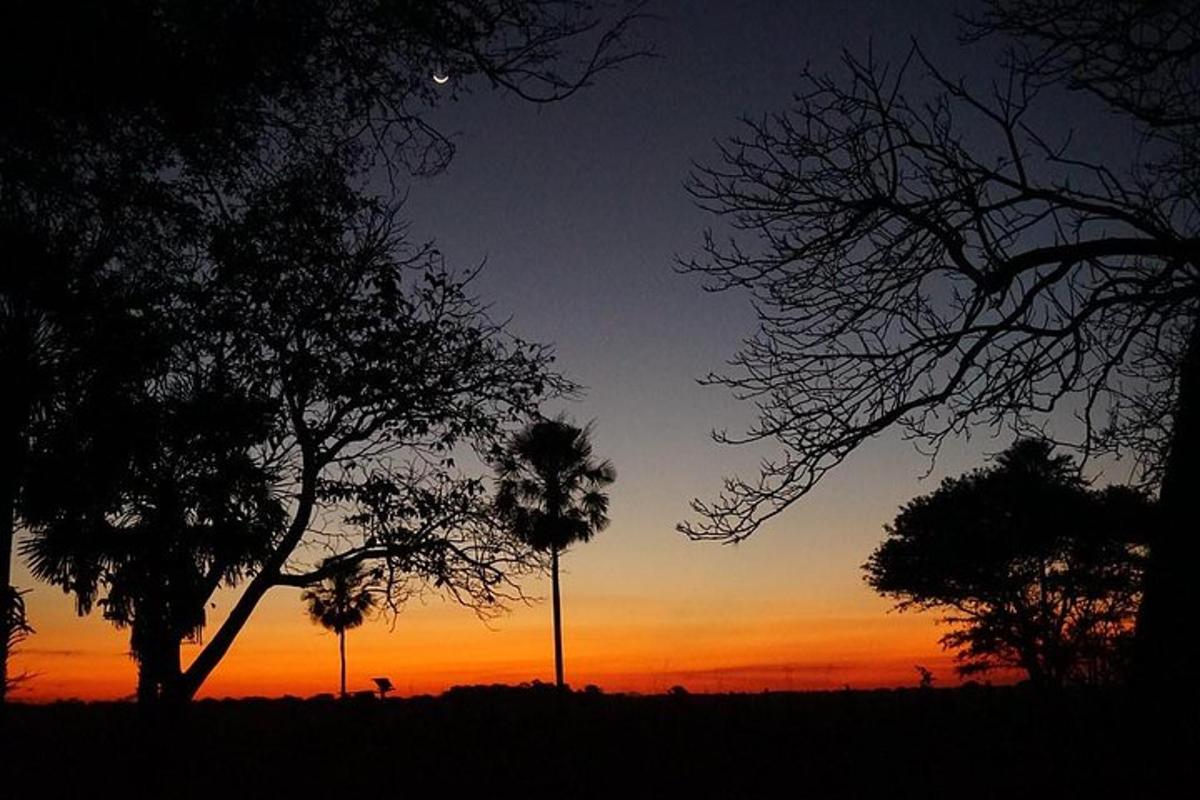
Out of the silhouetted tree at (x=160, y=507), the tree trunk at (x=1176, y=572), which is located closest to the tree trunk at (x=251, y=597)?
the silhouetted tree at (x=160, y=507)

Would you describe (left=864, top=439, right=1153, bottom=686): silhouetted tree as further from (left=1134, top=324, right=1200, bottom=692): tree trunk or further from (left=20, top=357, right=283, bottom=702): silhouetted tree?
(left=20, top=357, right=283, bottom=702): silhouetted tree

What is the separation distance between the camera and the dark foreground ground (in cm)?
866

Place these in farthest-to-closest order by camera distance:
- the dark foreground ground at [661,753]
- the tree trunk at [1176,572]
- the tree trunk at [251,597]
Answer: the tree trunk at [251,597], the dark foreground ground at [661,753], the tree trunk at [1176,572]

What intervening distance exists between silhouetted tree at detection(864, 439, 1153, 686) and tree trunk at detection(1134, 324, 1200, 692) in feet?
3.01

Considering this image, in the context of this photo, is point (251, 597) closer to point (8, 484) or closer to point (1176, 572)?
point (8, 484)

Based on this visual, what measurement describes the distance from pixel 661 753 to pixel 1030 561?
1581 cm

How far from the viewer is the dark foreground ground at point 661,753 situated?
866cm

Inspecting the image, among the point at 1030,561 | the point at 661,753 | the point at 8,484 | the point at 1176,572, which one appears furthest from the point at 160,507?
the point at 1030,561

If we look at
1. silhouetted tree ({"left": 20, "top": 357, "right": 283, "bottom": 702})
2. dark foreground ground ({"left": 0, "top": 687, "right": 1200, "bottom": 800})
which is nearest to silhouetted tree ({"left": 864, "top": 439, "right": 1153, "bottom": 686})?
dark foreground ground ({"left": 0, "top": 687, "right": 1200, "bottom": 800})

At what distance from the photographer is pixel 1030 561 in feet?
83.1

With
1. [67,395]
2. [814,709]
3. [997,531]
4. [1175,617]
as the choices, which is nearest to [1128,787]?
[1175,617]

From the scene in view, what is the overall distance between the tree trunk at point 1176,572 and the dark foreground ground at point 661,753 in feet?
0.94

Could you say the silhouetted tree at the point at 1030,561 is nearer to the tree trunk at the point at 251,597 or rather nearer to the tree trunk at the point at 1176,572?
the tree trunk at the point at 1176,572

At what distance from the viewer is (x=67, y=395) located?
9.34 m
